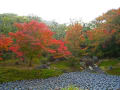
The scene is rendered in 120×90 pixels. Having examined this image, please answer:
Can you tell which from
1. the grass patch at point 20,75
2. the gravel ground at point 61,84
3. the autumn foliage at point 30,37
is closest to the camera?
the gravel ground at point 61,84

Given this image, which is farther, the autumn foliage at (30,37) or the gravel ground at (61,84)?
the autumn foliage at (30,37)

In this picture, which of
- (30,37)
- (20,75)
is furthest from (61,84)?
(30,37)

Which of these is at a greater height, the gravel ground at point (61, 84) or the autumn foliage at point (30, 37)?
the autumn foliage at point (30, 37)

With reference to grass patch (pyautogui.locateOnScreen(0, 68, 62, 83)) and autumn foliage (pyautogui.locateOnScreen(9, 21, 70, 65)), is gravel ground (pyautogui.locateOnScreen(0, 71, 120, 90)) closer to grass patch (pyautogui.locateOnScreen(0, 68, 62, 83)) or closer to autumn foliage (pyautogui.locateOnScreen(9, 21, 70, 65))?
grass patch (pyautogui.locateOnScreen(0, 68, 62, 83))

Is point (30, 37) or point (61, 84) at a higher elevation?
point (30, 37)

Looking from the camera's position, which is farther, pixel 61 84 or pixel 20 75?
pixel 20 75

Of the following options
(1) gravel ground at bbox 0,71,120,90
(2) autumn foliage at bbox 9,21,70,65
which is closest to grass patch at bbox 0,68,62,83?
(1) gravel ground at bbox 0,71,120,90

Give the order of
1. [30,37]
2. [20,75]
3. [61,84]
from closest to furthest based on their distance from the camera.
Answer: [61,84] → [20,75] → [30,37]

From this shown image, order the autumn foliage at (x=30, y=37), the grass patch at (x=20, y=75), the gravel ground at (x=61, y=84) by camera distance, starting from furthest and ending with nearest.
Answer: the autumn foliage at (x=30, y=37) → the grass patch at (x=20, y=75) → the gravel ground at (x=61, y=84)

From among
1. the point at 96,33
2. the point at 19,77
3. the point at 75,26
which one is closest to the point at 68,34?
the point at 75,26

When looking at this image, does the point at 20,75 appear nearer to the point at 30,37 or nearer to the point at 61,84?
the point at 30,37

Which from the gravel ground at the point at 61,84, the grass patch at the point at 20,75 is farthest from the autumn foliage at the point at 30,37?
the gravel ground at the point at 61,84

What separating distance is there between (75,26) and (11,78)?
9202 mm

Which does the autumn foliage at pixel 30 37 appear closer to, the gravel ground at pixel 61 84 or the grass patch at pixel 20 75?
the grass patch at pixel 20 75
